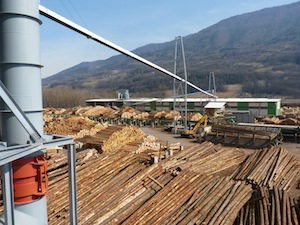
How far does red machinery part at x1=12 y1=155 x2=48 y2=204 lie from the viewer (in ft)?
11.9

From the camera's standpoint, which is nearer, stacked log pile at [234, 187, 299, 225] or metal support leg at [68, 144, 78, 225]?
metal support leg at [68, 144, 78, 225]

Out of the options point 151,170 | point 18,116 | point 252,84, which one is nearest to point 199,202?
point 151,170

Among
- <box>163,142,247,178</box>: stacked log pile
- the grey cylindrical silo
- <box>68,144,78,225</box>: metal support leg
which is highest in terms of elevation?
the grey cylindrical silo

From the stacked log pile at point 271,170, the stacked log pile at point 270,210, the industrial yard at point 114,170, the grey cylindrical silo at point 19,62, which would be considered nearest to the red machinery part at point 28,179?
the industrial yard at point 114,170

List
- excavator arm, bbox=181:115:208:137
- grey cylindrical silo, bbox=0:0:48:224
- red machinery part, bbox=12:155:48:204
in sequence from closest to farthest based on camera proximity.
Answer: grey cylindrical silo, bbox=0:0:48:224 → red machinery part, bbox=12:155:48:204 → excavator arm, bbox=181:115:208:137

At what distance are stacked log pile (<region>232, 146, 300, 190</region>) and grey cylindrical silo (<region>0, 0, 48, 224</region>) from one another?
12395 millimetres

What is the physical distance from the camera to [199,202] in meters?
10.9

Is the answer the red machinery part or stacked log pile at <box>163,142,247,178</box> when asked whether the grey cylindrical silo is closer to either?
the red machinery part

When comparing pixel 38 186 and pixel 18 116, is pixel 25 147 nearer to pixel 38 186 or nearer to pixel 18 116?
pixel 18 116

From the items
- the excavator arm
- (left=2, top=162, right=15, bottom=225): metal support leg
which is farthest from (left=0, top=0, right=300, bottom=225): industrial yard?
the excavator arm

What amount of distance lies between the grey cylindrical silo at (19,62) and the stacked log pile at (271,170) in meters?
12.4

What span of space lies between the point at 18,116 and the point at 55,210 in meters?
7.76

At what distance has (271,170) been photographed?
1470 cm

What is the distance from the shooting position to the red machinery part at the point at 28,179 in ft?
11.9
